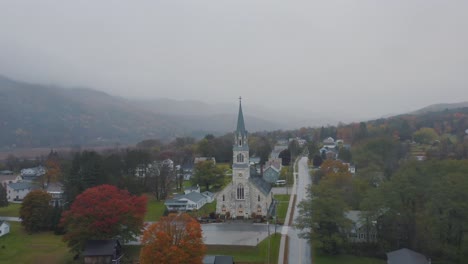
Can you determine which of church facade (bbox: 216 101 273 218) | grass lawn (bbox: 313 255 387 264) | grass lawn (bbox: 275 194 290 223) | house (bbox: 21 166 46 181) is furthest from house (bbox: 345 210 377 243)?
house (bbox: 21 166 46 181)

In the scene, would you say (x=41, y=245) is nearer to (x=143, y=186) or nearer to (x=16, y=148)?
(x=143, y=186)

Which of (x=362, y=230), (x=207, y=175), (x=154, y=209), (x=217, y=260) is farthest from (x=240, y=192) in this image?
(x=217, y=260)

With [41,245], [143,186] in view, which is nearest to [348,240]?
[41,245]

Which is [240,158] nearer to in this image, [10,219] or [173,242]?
[173,242]

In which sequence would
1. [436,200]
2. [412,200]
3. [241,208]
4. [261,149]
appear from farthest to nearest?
[261,149], [241,208], [412,200], [436,200]

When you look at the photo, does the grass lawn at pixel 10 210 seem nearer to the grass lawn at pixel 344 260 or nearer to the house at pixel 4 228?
the house at pixel 4 228

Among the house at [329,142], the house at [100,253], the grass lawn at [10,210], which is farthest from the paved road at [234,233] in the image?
the house at [329,142]

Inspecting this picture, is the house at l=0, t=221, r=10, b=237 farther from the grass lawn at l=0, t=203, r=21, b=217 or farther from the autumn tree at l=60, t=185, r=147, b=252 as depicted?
the autumn tree at l=60, t=185, r=147, b=252
